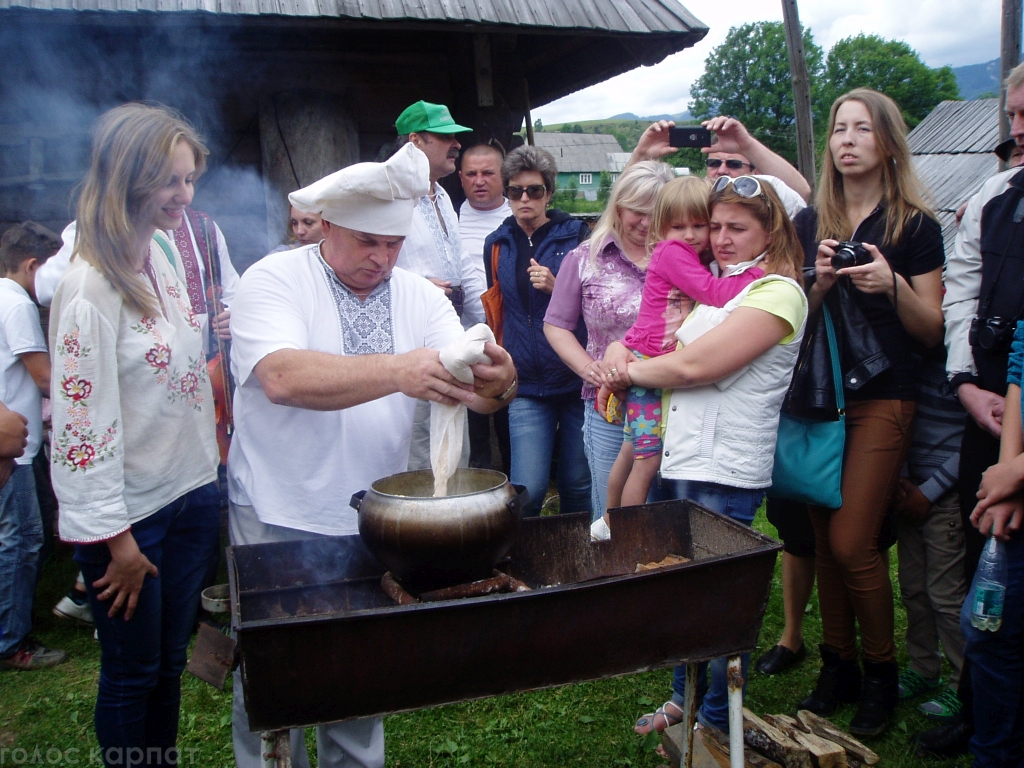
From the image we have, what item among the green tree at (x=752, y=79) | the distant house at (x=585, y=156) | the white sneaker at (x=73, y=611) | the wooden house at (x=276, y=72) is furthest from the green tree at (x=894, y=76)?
the white sneaker at (x=73, y=611)

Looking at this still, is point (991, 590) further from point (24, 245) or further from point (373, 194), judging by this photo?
point (24, 245)

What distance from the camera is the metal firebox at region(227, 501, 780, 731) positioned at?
1.83 meters

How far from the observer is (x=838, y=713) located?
333cm

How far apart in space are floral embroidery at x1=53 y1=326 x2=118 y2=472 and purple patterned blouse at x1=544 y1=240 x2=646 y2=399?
2.14 meters

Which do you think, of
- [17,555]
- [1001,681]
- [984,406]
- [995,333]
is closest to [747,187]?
[995,333]

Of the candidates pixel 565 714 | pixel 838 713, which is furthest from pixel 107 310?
pixel 838 713

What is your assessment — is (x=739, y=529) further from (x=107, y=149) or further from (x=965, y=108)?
(x=965, y=108)

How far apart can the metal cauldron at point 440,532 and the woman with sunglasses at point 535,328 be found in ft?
6.35

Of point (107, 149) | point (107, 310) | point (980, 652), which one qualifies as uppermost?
→ point (107, 149)

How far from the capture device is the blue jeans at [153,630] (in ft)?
7.50

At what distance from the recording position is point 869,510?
3.05 m

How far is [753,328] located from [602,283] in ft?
3.34

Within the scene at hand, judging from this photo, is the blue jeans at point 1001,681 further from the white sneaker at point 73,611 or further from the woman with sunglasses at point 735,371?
the white sneaker at point 73,611

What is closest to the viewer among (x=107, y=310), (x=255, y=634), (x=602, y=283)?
(x=255, y=634)
